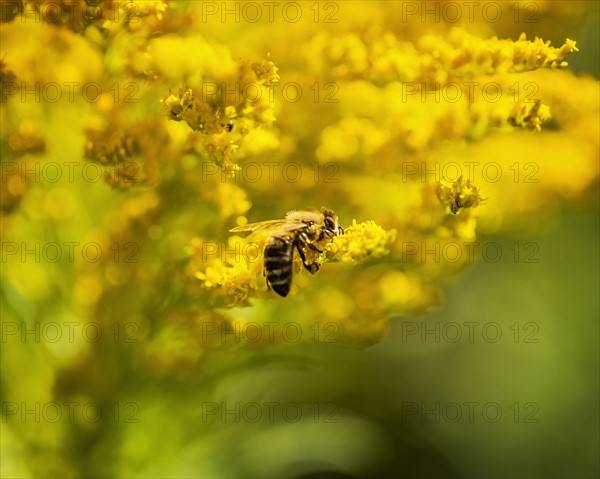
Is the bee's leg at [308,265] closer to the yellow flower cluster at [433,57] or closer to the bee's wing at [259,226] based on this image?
the bee's wing at [259,226]

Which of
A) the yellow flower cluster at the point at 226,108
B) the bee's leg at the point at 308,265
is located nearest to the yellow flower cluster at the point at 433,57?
the yellow flower cluster at the point at 226,108

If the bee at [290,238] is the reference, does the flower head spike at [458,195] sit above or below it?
above

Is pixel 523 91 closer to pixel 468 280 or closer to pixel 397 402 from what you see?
pixel 468 280

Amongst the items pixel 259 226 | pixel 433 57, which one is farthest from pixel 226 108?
pixel 433 57

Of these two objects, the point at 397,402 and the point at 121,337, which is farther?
the point at 397,402

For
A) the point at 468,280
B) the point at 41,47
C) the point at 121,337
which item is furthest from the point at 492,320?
the point at 41,47

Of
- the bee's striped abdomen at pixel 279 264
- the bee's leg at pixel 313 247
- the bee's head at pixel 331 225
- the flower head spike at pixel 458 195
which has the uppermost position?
the flower head spike at pixel 458 195

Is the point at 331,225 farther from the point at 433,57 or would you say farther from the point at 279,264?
the point at 433,57
